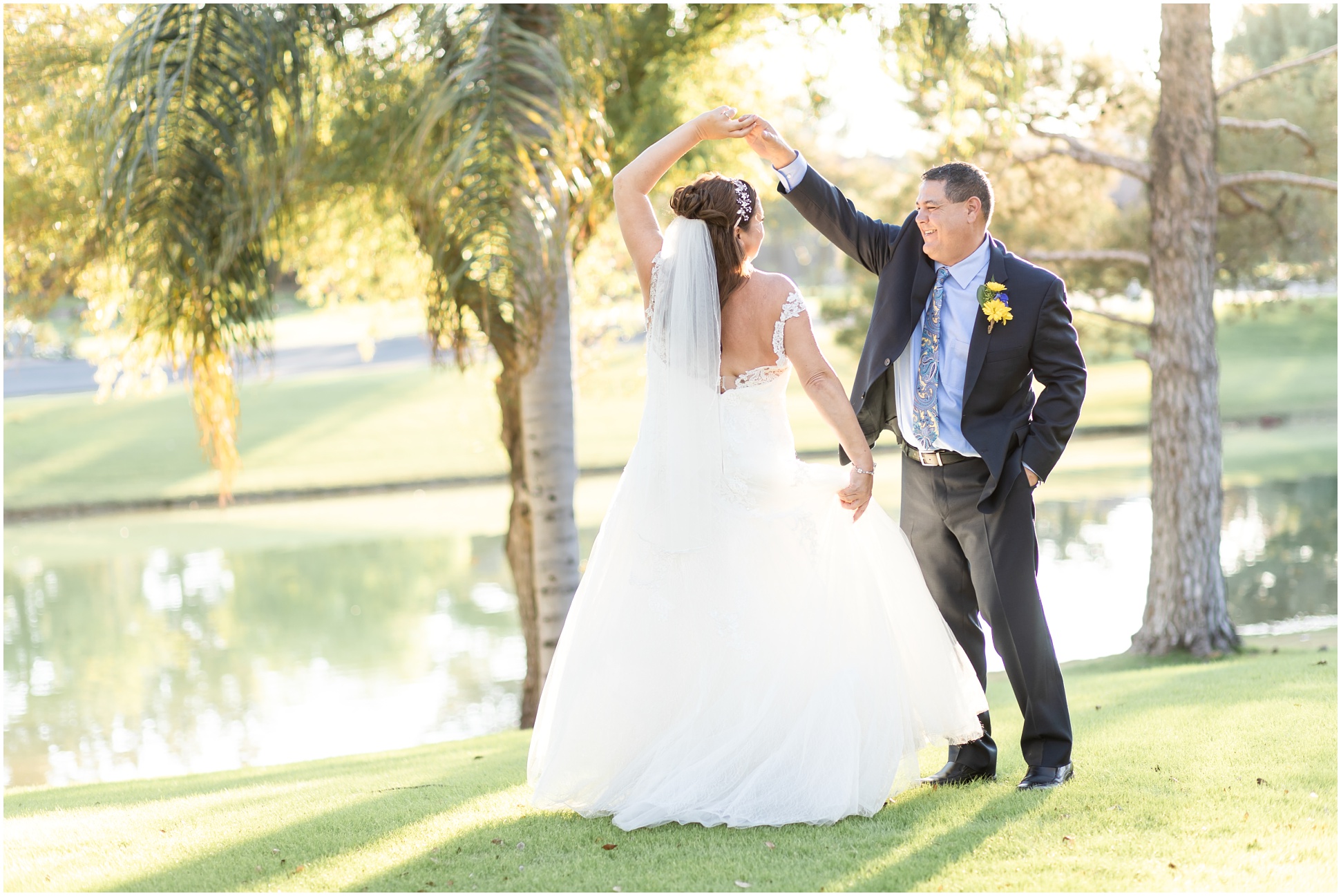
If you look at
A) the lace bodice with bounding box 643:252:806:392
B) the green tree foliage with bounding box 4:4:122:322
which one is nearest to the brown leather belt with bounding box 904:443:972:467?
the lace bodice with bounding box 643:252:806:392

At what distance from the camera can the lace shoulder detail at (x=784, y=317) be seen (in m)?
4.35

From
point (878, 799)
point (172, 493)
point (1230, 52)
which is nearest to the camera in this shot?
point (878, 799)

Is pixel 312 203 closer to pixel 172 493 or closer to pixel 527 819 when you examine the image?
pixel 527 819

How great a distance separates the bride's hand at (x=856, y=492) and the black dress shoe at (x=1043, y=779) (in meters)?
1.19

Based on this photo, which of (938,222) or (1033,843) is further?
(938,222)

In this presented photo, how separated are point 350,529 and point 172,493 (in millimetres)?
7022

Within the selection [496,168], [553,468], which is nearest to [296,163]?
[496,168]

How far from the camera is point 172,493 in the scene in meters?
25.5

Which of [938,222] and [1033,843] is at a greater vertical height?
[938,222]

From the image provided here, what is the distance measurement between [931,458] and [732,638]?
106cm

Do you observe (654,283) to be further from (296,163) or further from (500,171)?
(296,163)

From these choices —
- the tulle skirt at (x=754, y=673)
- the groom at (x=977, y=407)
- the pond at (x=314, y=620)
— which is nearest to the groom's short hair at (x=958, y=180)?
the groom at (x=977, y=407)

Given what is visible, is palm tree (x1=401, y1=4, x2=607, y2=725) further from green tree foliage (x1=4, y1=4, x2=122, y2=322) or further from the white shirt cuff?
green tree foliage (x1=4, y1=4, x2=122, y2=322)

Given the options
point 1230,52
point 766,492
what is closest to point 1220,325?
point 1230,52
